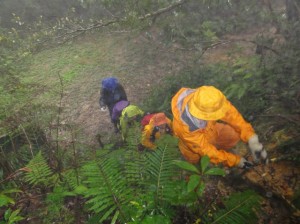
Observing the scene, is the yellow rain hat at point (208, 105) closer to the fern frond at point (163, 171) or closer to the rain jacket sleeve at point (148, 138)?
the fern frond at point (163, 171)

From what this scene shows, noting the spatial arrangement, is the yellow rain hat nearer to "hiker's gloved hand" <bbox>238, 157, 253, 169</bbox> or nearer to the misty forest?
the misty forest

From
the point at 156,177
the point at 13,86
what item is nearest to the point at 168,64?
the point at 13,86

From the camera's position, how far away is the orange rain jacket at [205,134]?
12.0ft

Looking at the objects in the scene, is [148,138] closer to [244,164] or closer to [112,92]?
[244,164]

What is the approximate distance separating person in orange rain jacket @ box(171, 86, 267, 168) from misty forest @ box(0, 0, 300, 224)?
9.7 inches

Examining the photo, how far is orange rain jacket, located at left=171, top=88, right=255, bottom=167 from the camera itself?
12.0ft

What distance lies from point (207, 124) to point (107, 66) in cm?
676

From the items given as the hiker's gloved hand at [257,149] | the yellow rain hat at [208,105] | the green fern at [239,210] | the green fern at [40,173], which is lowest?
the hiker's gloved hand at [257,149]

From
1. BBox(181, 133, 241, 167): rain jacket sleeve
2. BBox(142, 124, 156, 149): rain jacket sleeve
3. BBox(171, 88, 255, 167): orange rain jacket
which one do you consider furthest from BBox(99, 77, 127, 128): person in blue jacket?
BBox(181, 133, 241, 167): rain jacket sleeve

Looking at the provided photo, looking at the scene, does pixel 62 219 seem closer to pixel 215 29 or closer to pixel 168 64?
pixel 168 64

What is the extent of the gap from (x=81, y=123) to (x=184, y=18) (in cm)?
515

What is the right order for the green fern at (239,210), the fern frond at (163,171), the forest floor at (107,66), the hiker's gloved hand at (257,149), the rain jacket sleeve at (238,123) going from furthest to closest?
the forest floor at (107,66)
the rain jacket sleeve at (238,123)
the hiker's gloved hand at (257,149)
the fern frond at (163,171)
the green fern at (239,210)

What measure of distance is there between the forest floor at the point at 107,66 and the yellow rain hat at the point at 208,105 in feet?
3.02

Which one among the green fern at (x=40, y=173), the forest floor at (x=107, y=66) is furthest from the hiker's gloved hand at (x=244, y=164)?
the green fern at (x=40, y=173)
